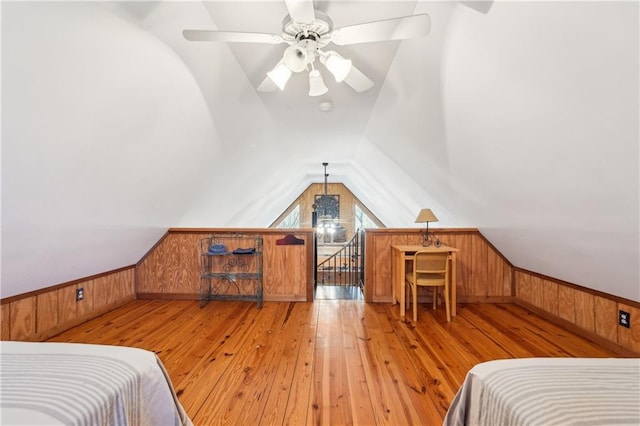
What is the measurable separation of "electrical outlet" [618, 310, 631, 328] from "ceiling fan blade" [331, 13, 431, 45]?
2908 mm

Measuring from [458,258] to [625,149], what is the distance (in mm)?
2553

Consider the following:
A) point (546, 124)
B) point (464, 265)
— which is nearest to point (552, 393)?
point (546, 124)

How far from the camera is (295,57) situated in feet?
5.44

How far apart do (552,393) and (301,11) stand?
6.26 ft

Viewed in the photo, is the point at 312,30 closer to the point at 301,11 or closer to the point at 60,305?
the point at 301,11

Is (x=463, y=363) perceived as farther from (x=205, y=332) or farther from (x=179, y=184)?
(x=179, y=184)

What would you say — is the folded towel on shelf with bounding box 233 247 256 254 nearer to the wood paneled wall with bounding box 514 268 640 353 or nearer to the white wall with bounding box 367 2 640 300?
the white wall with bounding box 367 2 640 300

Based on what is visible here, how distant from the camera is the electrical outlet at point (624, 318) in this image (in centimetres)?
232

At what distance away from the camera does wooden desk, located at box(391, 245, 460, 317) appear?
3.13 meters

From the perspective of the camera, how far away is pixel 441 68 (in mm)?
2154

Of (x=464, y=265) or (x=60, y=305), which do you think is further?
(x=464, y=265)

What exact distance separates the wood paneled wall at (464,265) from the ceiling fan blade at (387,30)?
8.67ft

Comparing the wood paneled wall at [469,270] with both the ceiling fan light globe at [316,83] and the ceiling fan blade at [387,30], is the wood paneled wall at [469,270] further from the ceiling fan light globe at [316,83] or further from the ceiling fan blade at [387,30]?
the ceiling fan blade at [387,30]

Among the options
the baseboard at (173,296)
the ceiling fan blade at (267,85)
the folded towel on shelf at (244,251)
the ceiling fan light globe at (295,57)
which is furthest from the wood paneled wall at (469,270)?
the ceiling fan light globe at (295,57)
